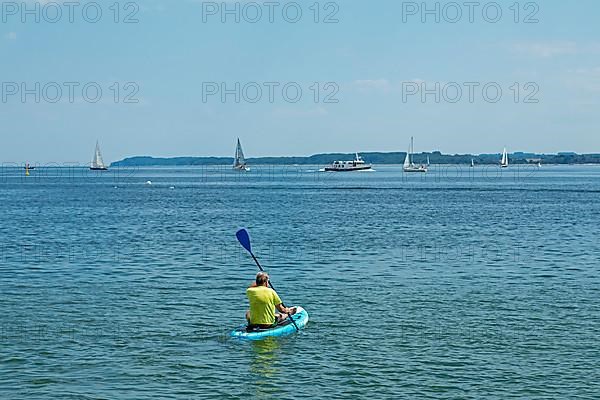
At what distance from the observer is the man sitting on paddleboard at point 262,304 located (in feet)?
68.2

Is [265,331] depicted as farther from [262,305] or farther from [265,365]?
[265,365]

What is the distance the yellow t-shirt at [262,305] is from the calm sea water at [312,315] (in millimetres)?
696

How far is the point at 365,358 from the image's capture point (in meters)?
19.2

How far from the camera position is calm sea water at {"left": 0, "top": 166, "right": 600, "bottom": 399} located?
1742cm

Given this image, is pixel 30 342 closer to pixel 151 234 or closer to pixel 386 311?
pixel 386 311

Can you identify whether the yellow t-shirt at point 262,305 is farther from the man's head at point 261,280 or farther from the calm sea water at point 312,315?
the calm sea water at point 312,315

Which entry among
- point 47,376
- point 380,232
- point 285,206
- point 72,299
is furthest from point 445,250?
point 285,206

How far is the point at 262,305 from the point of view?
2094 cm

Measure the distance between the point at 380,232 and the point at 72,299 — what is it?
27351 millimetres

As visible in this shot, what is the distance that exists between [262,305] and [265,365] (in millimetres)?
2349

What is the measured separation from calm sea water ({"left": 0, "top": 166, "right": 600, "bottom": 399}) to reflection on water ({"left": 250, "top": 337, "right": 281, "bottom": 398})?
0.20ft

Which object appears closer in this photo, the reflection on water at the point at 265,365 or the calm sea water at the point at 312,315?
the reflection on water at the point at 265,365

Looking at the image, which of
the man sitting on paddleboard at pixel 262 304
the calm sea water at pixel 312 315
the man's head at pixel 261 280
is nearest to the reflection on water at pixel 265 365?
the calm sea water at pixel 312 315

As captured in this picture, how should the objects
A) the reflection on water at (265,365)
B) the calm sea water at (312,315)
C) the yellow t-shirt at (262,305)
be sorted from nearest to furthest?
the reflection on water at (265,365) < the calm sea water at (312,315) < the yellow t-shirt at (262,305)
